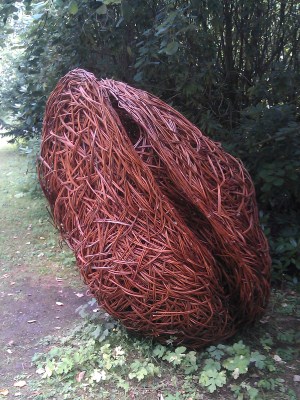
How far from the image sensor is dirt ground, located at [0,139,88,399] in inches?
151

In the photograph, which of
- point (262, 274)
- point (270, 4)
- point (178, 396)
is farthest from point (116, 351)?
point (270, 4)

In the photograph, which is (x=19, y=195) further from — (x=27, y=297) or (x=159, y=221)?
(x=159, y=221)

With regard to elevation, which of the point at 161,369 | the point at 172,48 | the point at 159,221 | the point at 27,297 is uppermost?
the point at 172,48

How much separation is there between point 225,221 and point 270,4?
3.54 m

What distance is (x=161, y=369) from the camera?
352 cm

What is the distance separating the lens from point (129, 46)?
5.89 meters

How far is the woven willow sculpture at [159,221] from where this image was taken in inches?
132

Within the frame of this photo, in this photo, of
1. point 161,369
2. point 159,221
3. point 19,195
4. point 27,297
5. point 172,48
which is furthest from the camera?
point 19,195

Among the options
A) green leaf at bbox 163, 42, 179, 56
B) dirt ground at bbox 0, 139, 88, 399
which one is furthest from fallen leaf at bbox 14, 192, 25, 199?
green leaf at bbox 163, 42, 179, 56

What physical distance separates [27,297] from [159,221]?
2274 millimetres

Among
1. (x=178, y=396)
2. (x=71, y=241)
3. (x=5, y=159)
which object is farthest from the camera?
(x=5, y=159)

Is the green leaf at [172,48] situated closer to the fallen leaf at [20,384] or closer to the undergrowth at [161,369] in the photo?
the undergrowth at [161,369]

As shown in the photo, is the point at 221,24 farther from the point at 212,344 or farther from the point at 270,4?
the point at 212,344

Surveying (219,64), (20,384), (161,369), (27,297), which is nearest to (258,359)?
(161,369)
